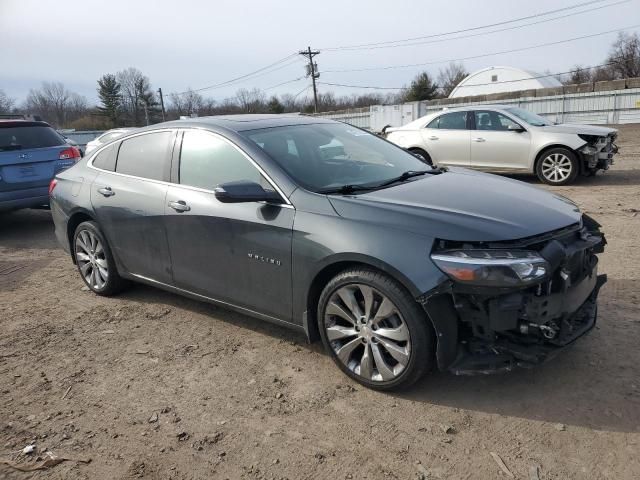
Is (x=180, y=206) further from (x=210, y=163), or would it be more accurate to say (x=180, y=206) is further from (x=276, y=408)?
(x=276, y=408)

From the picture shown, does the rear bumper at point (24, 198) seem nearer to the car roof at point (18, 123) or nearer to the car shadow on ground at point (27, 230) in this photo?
the car shadow on ground at point (27, 230)

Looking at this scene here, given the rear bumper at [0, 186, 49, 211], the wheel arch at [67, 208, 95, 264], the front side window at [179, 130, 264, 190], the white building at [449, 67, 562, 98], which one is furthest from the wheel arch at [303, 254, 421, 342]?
the white building at [449, 67, 562, 98]

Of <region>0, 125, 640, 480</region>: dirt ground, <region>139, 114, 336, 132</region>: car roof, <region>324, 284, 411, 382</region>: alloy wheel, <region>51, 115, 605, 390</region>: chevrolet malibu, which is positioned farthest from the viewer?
<region>139, 114, 336, 132</region>: car roof

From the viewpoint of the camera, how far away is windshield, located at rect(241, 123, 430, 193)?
3.55 meters

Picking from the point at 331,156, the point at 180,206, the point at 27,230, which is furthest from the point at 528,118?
the point at 27,230

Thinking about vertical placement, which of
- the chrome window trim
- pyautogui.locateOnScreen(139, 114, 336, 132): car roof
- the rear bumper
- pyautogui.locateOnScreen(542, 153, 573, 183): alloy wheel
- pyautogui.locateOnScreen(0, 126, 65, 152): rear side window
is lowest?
pyautogui.locateOnScreen(542, 153, 573, 183): alloy wheel

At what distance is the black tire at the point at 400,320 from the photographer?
2809 mm

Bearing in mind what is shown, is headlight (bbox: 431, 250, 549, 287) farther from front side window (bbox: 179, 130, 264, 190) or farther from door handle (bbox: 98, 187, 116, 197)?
door handle (bbox: 98, 187, 116, 197)

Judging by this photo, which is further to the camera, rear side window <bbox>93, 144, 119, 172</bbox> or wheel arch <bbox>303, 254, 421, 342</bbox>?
rear side window <bbox>93, 144, 119, 172</bbox>

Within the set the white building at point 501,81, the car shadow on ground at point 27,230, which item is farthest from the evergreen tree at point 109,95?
the car shadow on ground at point 27,230

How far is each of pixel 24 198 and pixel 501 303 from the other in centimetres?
717

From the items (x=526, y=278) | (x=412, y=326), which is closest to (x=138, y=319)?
(x=412, y=326)

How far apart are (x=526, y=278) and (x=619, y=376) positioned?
1.04 metres

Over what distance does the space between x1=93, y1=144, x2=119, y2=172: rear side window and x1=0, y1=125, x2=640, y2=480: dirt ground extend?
4.56 ft
